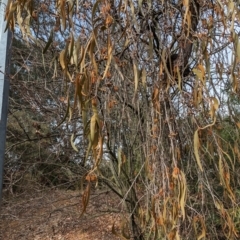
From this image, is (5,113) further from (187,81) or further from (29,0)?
(187,81)

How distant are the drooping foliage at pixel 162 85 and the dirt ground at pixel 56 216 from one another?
5.83 ft

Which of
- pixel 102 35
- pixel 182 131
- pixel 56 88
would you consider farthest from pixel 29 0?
pixel 56 88

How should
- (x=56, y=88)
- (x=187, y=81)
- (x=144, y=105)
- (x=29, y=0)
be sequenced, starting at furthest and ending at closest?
(x=56, y=88) < (x=144, y=105) < (x=187, y=81) < (x=29, y=0)

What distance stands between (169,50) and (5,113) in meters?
0.83

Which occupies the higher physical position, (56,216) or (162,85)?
(162,85)

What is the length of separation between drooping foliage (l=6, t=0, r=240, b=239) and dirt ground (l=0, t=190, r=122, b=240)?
5.83ft

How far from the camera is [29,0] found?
1504 millimetres

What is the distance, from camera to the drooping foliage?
137 centimetres

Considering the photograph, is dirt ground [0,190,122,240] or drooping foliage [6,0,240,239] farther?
dirt ground [0,190,122,240]

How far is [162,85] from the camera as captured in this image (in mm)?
1817

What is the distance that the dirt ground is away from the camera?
4.35 metres

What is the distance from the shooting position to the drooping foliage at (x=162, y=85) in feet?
4.48

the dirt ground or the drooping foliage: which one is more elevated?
the drooping foliage

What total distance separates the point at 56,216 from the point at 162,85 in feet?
11.0
